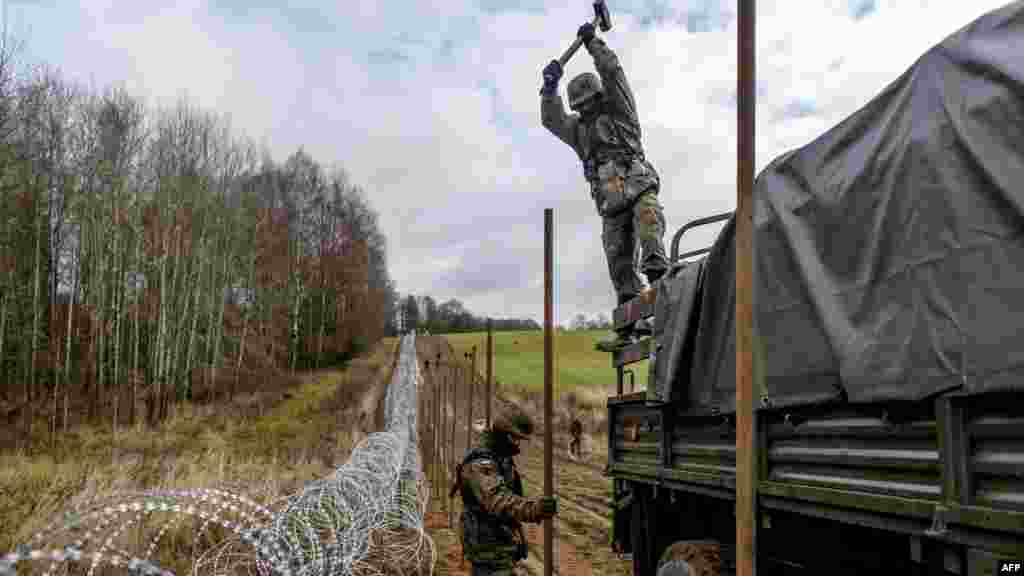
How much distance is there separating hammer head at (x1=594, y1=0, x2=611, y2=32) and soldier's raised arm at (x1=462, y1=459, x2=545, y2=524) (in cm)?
355

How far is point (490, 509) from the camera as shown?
188 inches

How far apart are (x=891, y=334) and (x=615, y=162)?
4172mm

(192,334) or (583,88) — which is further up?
(583,88)

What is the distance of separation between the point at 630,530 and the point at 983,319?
12.0 ft

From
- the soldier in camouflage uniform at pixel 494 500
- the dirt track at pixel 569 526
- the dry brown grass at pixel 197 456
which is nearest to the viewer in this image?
the soldier in camouflage uniform at pixel 494 500

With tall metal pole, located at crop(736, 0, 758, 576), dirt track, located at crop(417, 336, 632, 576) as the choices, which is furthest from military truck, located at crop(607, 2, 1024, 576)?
dirt track, located at crop(417, 336, 632, 576)

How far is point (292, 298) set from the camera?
48.1 metres

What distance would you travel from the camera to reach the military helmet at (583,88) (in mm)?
6621

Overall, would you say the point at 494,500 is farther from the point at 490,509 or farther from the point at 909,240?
the point at 909,240

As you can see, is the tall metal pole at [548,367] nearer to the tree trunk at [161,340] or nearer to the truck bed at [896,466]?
the truck bed at [896,466]

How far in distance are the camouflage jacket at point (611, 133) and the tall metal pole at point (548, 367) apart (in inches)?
37.7

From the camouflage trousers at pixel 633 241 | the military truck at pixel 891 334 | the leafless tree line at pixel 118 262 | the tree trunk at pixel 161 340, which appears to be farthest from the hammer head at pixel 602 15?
the tree trunk at pixel 161 340

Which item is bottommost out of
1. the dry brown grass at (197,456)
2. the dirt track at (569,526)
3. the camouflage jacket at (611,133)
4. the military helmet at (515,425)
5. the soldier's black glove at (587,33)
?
the dirt track at (569,526)

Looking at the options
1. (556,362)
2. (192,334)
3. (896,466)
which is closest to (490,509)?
(896,466)
